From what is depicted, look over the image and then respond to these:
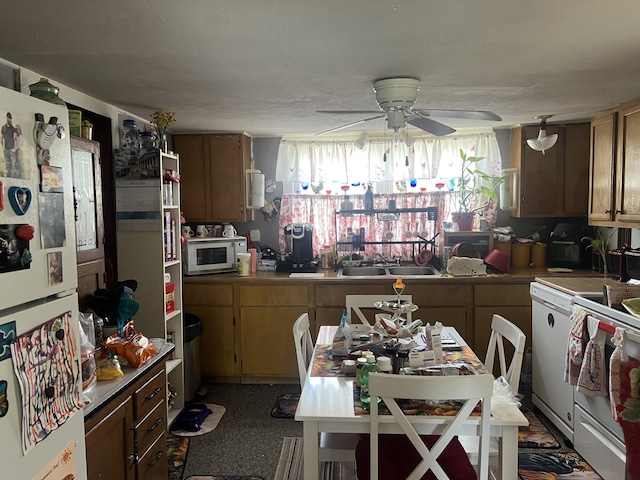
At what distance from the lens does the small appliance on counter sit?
3965 mm

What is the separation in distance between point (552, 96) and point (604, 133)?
66 centimetres

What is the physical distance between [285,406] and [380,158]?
2.35 meters

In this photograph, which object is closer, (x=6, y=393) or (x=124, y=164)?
(x=6, y=393)

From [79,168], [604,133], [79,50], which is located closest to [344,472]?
[79,168]

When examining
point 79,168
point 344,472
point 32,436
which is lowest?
point 344,472

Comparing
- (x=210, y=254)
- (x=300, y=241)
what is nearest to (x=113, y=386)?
(x=210, y=254)

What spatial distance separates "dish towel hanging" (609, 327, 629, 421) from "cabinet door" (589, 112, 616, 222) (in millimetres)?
1264

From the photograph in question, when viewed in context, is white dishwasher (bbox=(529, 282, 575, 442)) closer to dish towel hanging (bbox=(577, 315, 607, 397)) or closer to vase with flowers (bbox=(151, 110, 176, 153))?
dish towel hanging (bbox=(577, 315, 607, 397))

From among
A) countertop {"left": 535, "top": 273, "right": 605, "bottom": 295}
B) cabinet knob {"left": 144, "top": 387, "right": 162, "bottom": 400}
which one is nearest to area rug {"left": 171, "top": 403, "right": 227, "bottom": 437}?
cabinet knob {"left": 144, "top": 387, "right": 162, "bottom": 400}

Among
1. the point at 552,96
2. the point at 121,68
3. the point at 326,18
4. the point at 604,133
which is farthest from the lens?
the point at 604,133

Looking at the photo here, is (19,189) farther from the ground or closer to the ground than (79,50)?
closer to the ground

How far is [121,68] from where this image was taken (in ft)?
7.22

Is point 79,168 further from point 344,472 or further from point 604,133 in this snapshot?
point 604,133

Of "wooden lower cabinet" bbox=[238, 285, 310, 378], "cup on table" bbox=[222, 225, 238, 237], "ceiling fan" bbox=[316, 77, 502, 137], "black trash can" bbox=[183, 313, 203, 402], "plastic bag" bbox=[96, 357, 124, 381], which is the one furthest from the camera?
"cup on table" bbox=[222, 225, 238, 237]
